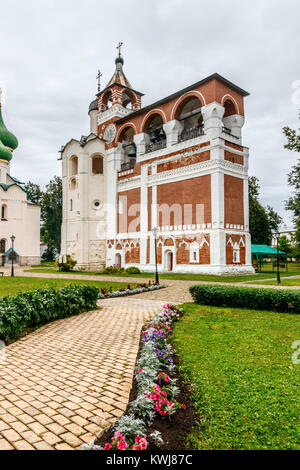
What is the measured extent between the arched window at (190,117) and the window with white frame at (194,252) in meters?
8.89

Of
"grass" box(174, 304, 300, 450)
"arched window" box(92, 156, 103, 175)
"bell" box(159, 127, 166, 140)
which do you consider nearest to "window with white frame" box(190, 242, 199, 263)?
"bell" box(159, 127, 166, 140)

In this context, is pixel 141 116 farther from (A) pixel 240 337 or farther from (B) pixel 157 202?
(A) pixel 240 337


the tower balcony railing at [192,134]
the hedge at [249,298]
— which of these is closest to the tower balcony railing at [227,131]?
the tower balcony railing at [192,134]

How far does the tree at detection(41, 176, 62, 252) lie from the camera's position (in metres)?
46.5

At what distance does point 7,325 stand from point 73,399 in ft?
10.7

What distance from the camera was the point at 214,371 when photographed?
4.44m

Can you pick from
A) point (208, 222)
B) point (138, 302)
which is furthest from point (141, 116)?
point (138, 302)

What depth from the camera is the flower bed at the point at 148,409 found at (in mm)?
2654

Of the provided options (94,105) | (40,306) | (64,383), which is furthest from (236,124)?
(64,383)

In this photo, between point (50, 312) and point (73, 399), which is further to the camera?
point (50, 312)

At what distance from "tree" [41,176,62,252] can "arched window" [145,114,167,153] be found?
2204 centimetres

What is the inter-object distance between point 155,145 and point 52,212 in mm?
24434

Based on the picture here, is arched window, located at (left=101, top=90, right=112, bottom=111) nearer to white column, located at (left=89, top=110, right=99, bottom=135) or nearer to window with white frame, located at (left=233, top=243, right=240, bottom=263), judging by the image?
white column, located at (left=89, top=110, right=99, bottom=135)

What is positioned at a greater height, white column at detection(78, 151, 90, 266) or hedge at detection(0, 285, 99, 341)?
white column at detection(78, 151, 90, 266)
